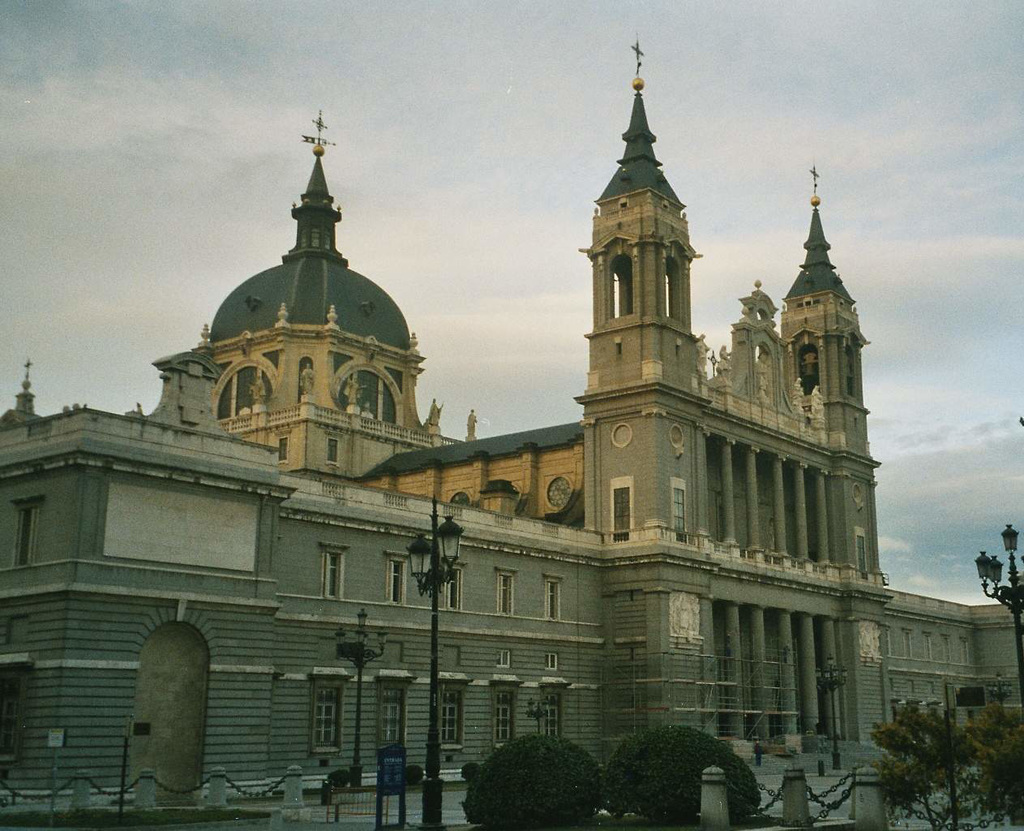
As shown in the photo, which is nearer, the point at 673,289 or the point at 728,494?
the point at 673,289

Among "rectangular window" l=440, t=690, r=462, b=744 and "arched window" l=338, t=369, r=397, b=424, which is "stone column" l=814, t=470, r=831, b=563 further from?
"rectangular window" l=440, t=690, r=462, b=744

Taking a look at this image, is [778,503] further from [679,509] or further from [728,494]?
[679,509]

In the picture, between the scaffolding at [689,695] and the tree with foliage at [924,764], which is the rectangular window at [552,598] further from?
the tree with foliage at [924,764]

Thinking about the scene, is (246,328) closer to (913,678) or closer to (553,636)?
(553,636)

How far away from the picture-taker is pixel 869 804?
2636 centimetres

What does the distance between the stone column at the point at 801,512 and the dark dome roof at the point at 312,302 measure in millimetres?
30216

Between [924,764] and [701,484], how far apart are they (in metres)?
40.5

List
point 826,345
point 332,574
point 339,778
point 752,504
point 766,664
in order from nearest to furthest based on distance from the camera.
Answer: point 339,778 → point 332,574 → point 766,664 → point 752,504 → point 826,345

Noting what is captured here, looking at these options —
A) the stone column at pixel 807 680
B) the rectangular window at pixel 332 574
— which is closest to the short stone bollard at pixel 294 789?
the rectangular window at pixel 332 574

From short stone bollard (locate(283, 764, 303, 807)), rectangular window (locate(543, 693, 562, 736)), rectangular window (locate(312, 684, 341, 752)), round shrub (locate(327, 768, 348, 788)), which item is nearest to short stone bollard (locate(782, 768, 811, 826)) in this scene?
short stone bollard (locate(283, 764, 303, 807))

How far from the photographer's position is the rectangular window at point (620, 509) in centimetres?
6331

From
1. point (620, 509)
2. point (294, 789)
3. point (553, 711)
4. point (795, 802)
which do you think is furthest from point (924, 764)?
point (620, 509)

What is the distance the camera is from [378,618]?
50.8m

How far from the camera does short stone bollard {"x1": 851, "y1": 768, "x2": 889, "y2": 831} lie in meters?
26.2
